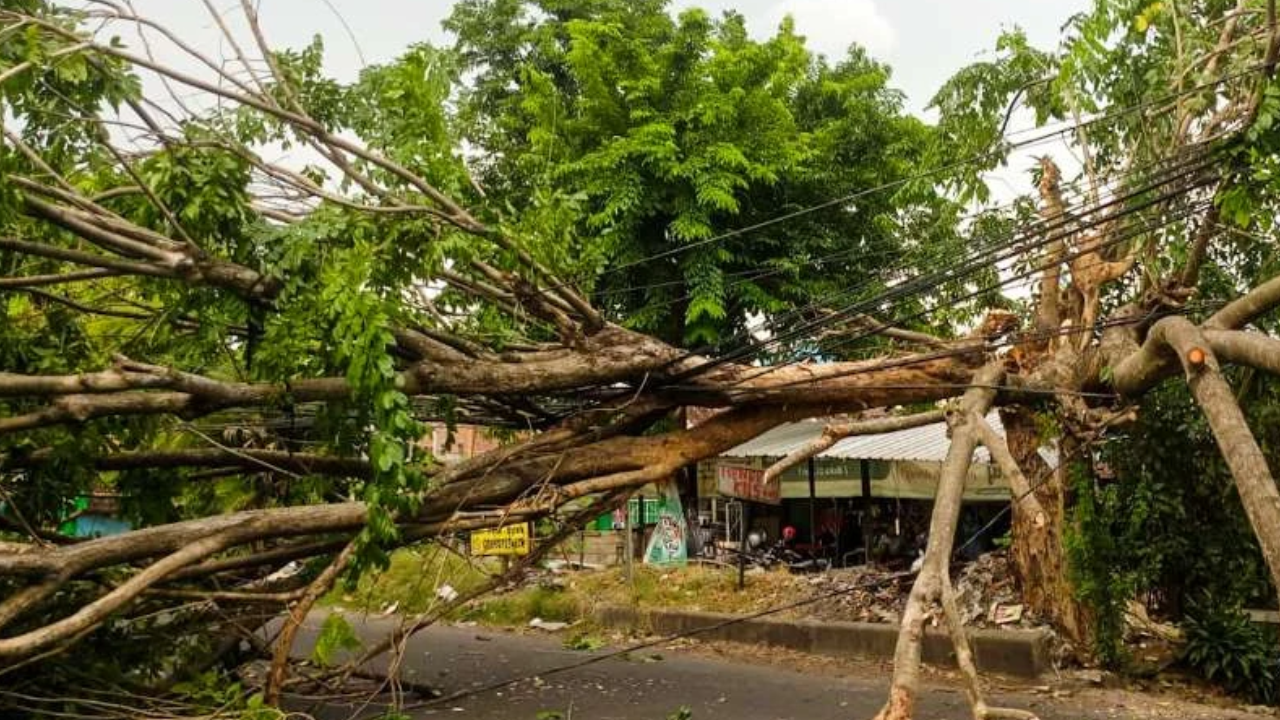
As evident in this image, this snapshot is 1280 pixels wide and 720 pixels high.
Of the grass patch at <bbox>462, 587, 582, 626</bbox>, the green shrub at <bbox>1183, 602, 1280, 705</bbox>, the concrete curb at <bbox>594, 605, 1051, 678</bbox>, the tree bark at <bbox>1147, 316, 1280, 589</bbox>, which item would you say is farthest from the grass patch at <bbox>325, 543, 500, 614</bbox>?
the tree bark at <bbox>1147, 316, 1280, 589</bbox>

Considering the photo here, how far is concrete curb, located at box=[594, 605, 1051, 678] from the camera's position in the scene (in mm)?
8203

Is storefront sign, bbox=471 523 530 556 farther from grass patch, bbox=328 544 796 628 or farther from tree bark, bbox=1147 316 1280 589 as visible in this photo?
tree bark, bbox=1147 316 1280 589

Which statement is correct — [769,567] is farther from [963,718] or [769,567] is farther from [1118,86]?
[1118,86]

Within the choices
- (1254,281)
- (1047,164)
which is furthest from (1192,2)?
(1254,281)

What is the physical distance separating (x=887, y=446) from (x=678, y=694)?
4.37m

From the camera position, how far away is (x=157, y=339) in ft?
21.3

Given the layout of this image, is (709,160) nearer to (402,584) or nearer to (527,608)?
(527,608)

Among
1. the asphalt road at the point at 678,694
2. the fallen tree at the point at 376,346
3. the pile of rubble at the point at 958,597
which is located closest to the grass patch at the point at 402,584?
the asphalt road at the point at 678,694

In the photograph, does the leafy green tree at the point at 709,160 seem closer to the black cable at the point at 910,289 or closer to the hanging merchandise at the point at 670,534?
the hanging merchandise at the point at 670,534

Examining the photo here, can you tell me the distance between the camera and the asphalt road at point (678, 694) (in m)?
7.45

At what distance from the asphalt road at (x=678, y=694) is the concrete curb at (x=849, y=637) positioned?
45 centimetres

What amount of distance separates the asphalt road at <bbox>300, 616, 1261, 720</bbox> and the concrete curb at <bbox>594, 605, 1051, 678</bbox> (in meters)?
0.45

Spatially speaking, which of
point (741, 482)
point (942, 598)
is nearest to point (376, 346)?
point (942, 598)

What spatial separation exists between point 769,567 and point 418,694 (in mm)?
6855
